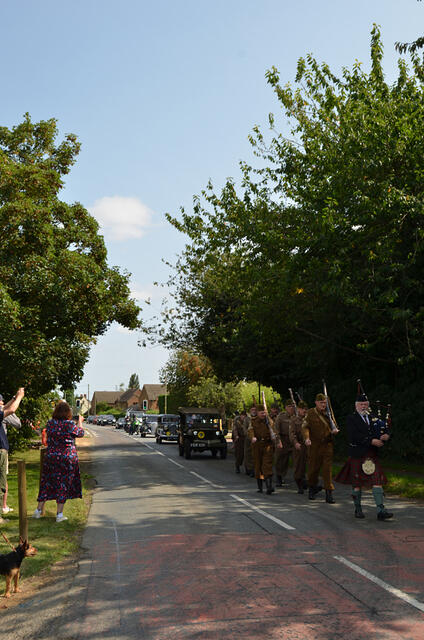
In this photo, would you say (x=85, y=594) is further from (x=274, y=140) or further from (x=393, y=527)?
(x=274, y=140)

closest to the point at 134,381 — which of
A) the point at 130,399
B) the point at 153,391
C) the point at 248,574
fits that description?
the point at 130,399

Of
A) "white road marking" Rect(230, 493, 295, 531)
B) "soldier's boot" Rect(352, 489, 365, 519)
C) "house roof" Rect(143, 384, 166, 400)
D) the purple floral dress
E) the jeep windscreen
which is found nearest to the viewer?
"white road marking" Rect(230, 493, 295, 531)

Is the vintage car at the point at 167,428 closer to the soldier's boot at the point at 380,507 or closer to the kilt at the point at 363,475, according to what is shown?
the kilt at the point at 363,475

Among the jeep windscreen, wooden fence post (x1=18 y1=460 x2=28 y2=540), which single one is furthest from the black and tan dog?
the jeep windscreen

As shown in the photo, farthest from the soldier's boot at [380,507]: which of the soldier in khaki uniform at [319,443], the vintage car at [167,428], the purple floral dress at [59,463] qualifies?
the vintage car at [167,428]

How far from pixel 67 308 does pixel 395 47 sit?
1041cm

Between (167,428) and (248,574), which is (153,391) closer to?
(167,428)

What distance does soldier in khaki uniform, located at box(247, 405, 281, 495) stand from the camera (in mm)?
13562

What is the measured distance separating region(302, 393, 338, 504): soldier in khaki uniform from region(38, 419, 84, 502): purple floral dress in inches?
188

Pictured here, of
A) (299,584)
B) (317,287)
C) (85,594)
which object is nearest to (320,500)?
(317,287)

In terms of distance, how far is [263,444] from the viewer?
13.8 metres

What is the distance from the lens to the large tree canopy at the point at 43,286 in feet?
53.6

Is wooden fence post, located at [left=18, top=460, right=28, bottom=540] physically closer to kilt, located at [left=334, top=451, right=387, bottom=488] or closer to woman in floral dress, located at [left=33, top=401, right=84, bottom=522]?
woman in floral dress, located at [left=33, top=401, right=84, bottom=522]

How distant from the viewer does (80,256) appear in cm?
1769
